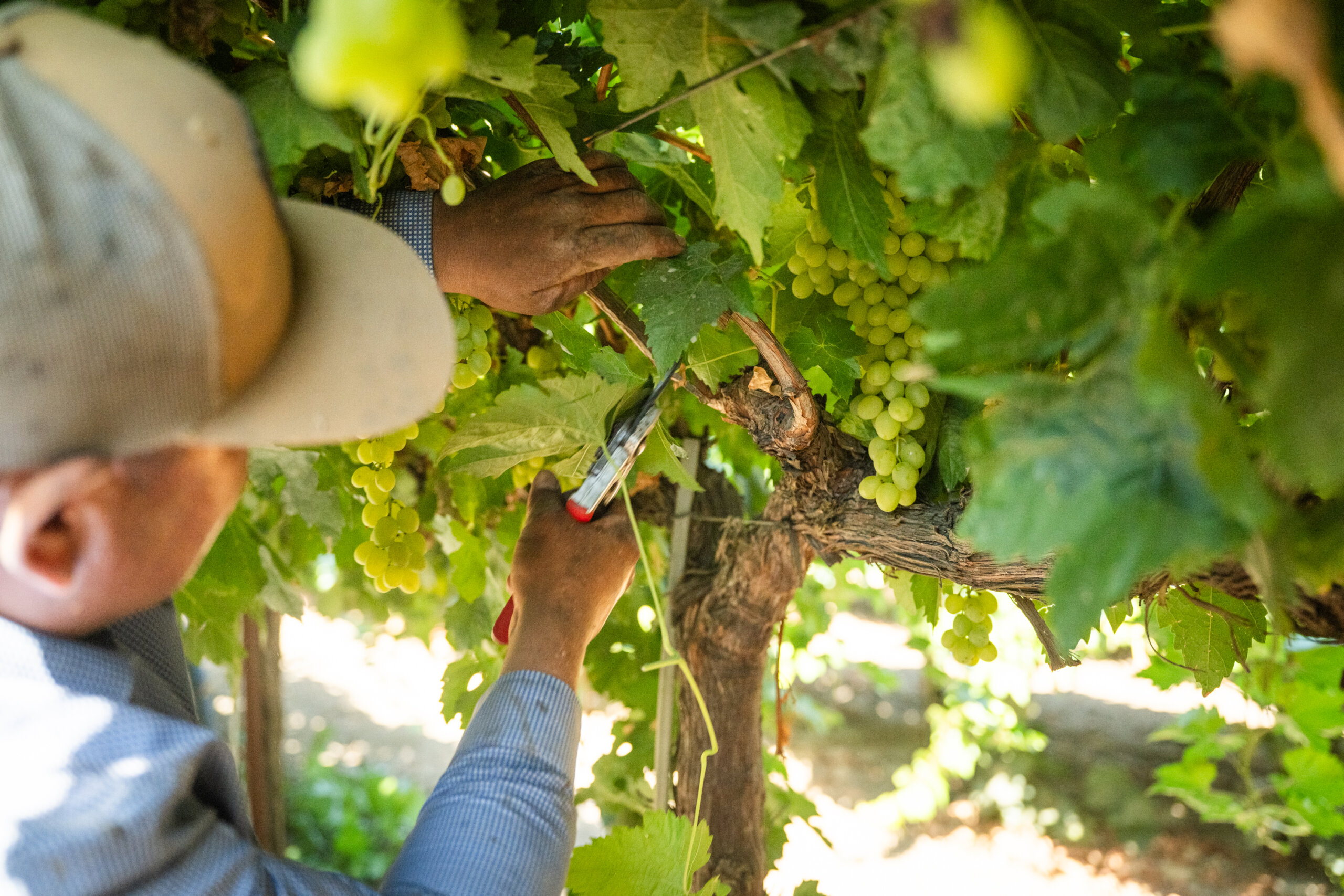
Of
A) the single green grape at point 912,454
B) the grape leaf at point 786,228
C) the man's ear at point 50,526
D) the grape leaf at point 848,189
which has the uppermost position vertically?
the grape leaf at point 786,228

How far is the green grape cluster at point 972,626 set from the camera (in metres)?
1.29

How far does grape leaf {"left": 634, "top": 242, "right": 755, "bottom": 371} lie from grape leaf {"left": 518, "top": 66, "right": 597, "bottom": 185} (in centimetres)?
14

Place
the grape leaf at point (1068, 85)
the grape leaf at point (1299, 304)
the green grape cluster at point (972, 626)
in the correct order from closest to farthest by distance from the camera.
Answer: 1. the grape leaf at point (1299, 304)
2. the grape leaf at point (1068, 85)
3. the green grape cluster at point (972, 626)

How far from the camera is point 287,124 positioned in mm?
791

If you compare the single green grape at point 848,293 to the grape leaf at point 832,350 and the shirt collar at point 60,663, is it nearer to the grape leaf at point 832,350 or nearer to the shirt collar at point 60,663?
the grape leaf at point 832,350

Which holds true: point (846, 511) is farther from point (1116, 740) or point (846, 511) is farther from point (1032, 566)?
point (1116, 740)

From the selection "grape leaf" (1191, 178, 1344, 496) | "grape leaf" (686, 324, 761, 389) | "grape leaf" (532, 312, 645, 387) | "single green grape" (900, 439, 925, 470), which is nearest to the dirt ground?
"grape leaf" (532, 312, 645, 387)

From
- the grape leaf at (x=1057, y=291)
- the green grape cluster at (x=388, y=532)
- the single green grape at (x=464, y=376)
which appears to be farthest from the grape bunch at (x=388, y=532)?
the grape leaf at (x=1057, y=291)

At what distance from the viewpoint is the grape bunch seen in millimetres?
1271

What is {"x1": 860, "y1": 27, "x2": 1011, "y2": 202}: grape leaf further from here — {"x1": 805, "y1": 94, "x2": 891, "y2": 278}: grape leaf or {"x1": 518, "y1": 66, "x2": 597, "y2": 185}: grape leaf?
{"x1": 518, "y1": 66, "x2": 597, "y2": 185}: grape leaf

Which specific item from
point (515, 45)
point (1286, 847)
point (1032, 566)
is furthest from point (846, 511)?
point (1286, 847)

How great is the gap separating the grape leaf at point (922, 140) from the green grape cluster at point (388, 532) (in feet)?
2.63

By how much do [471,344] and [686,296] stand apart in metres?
0.36

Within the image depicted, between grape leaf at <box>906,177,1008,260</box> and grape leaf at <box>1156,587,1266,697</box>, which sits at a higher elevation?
grape leaf at <box>906,177,1008,260</box>
